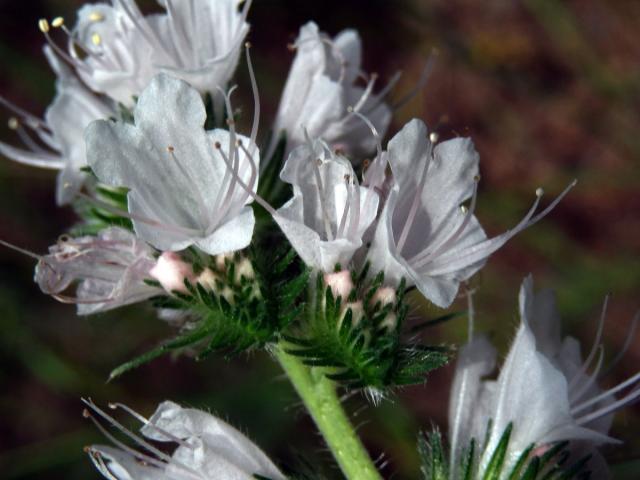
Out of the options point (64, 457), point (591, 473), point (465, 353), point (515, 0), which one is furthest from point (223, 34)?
point (515, 0)

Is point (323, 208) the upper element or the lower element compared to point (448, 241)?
upper

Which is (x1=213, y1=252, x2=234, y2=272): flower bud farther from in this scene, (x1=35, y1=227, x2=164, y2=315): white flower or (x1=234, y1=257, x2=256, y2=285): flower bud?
(x1=35, y1=227, x2=164, y2=315): white flower

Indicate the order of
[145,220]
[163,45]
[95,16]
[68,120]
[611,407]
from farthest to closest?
1. [68,120]
2. [95,16]
3. [163,45]
4. [611,407]
5. [145,220]

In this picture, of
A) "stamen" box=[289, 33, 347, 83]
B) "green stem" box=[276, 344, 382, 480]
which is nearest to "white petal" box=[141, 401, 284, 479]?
"green stem" box=[276, 344, 382, 480]

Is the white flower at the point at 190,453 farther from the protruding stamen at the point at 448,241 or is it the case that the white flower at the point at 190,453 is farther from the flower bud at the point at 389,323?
the protruding stamen at the point at 448,241

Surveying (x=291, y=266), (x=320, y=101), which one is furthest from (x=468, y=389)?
(x=320, y=101)

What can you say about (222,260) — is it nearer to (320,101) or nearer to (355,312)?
(355,312)
